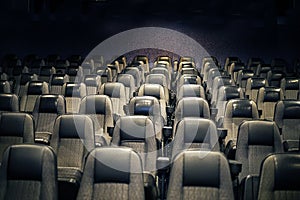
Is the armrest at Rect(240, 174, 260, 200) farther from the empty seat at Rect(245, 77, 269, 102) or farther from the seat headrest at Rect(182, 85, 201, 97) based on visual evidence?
the empty seat at Rect(245, 77, 269, 102)

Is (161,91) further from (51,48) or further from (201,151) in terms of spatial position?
(51,48)

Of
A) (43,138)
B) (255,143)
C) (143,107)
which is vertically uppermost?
(143,107)

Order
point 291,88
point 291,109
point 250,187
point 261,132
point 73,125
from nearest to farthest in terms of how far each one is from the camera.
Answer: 1. point 250,187
2. point 261,132
3. point 73,125
4. point 291,109
5. point 291,88

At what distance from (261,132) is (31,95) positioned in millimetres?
4618

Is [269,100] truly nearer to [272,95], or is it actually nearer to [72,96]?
[272,95]

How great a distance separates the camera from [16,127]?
552 centimetres

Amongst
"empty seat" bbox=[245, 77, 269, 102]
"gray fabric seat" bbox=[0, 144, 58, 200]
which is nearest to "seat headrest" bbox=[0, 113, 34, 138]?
"gray fabric seat" bbox=[0, 144, 58, 200]

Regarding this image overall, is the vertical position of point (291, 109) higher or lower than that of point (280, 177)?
higher

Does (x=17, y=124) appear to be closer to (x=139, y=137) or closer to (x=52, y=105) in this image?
(x=139, y=137)

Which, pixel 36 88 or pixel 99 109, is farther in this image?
pixel 36 88

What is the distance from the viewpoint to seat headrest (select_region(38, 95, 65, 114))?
720cm

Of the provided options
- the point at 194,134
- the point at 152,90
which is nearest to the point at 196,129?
the point at 194,134

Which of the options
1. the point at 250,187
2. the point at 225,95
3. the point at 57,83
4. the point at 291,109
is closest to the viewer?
the point at 250,187

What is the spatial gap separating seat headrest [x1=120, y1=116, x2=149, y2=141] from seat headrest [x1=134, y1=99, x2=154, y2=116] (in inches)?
52.6
